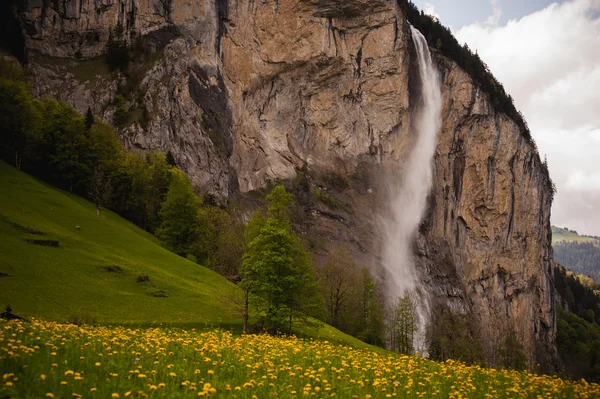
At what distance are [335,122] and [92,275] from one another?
86.8 meters

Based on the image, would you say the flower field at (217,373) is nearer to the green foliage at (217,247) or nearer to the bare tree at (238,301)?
the bare tree at (238,301)

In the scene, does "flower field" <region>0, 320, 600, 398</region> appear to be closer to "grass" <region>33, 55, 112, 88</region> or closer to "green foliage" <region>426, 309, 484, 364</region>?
"green foliage" <region>426, 309, 484, 364</region>

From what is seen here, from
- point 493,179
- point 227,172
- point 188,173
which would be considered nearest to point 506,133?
point 493,179

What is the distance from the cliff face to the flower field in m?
77.9

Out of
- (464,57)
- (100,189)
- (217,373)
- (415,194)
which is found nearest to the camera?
(217,373)

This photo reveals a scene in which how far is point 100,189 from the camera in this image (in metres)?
65.5

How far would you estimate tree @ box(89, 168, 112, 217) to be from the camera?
64625 millimetres

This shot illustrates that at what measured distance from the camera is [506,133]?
138 m

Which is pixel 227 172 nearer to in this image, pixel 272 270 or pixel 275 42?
pixel 275 42

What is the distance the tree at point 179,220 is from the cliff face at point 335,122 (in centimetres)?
2700

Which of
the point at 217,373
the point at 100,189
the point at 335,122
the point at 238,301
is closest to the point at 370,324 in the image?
the point at 238,301

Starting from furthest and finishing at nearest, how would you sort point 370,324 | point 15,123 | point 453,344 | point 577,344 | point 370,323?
point 577,344
point 453,344
point 15,123
point 370,323
point 370,324

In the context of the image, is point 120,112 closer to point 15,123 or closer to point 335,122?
point 15,123

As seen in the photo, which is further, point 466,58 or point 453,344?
point 466,58
